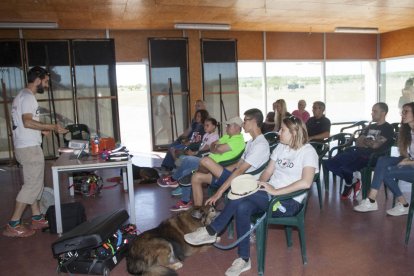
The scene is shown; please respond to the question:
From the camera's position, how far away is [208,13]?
702 cm

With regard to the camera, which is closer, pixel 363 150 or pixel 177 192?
pixel 363 150

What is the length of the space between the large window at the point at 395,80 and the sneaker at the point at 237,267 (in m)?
8.66

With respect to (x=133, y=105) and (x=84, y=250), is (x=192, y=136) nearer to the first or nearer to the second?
(x=84, y=250)

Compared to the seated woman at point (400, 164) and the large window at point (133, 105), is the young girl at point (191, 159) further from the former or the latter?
the large window at point (133, 105)

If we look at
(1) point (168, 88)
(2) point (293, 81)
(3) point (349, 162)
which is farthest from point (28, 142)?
(2) point (293, 81)

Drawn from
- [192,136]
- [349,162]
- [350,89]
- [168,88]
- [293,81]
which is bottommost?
[349,162]

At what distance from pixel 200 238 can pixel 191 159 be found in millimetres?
1681

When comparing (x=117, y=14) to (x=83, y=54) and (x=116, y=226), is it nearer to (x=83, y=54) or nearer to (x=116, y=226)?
(x=83, y=54)

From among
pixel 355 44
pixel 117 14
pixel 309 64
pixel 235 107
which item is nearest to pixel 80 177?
pixel 117 14

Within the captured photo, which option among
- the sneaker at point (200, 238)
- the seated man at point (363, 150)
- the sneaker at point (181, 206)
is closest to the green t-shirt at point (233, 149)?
the sneaker at point (181, 206)

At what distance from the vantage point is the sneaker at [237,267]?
8.97 ft

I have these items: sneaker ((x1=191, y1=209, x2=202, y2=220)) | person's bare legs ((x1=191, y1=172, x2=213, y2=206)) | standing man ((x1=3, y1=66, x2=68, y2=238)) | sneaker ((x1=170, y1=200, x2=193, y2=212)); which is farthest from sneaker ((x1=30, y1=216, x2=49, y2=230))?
sneaker ((x1=191, y1=209, x2=202, y2=220))

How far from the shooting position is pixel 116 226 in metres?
3.10

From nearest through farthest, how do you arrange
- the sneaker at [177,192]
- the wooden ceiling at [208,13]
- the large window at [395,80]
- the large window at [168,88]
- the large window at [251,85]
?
the sneaker at [177,192] → the wooden ceiling at [208,13] → the large window at [168,88] → the large window at [251,85] → the large window at [395,80]
